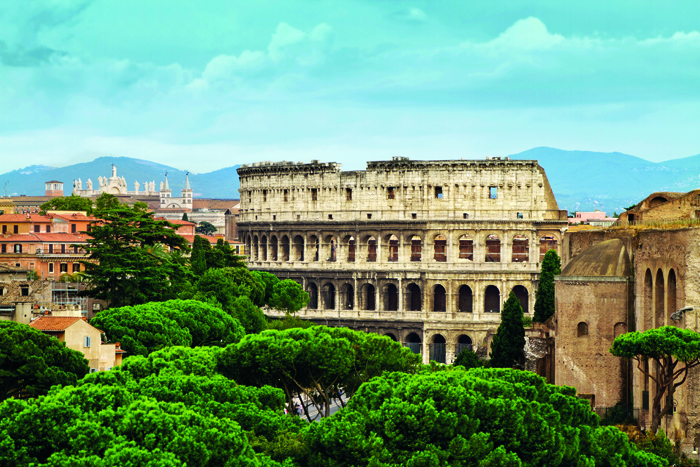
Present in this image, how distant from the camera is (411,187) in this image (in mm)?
109312

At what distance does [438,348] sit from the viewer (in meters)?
106

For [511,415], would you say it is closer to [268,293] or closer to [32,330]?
[32,330]

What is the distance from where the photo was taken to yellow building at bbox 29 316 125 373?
5375 centimetres

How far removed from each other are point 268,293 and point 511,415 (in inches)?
2558

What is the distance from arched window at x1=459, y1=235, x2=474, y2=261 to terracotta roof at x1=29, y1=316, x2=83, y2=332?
59.3 metres

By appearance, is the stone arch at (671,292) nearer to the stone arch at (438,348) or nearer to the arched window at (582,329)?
the arched window at (582,329)

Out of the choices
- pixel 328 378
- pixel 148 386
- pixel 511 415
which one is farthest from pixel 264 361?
pixel 511 415

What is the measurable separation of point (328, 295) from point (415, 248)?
10.5 metres

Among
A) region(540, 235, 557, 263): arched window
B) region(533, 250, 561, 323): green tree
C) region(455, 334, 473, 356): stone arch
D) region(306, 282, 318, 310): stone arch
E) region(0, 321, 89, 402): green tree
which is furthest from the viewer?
region(306, 282, 318, 310): stone arch

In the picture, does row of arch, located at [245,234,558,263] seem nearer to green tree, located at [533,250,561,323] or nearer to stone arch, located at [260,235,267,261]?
stone arch, located at [260,235,267,261]

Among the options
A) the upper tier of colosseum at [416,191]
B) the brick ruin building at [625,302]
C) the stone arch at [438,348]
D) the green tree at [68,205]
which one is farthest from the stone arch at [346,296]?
the brick ruin building at [625,302]

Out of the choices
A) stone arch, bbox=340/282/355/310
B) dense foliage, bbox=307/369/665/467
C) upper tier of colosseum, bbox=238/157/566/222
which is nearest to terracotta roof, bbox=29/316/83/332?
dense foliage, bbox=307/369/665/467

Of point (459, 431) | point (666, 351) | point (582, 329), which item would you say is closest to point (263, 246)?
point (582, 329)

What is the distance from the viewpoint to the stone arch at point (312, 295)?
112500mm
